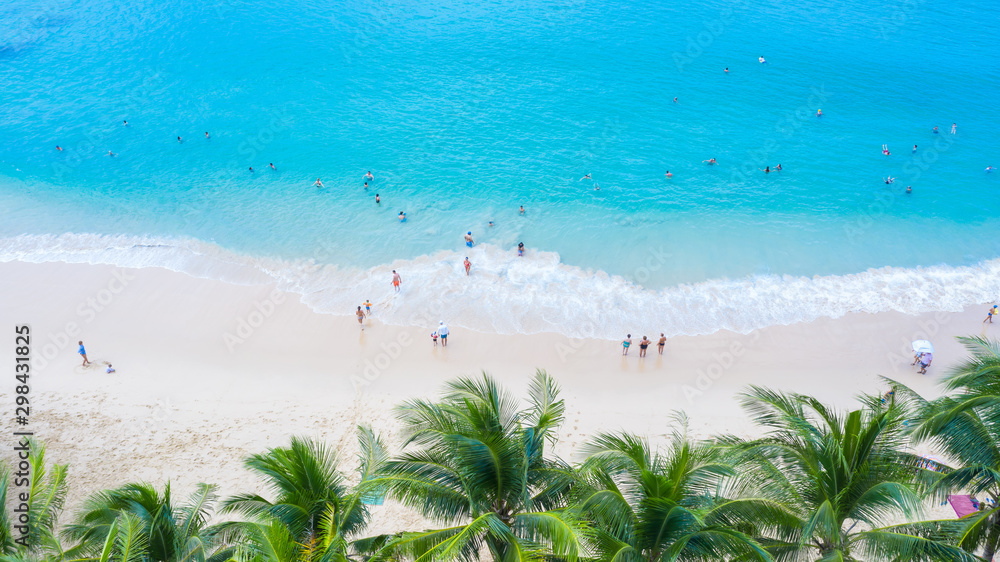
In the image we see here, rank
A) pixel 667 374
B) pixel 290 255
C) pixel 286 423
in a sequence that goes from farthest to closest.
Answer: pixel 290 255
pixel 667 374
pixel 286 423

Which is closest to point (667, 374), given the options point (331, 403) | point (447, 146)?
point (331, 403)

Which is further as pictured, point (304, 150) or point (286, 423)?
point (304, 150)

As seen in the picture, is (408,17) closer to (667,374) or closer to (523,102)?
(523,102)

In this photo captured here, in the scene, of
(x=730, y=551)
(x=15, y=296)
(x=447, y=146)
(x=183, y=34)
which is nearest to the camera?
(x=730, y=551)

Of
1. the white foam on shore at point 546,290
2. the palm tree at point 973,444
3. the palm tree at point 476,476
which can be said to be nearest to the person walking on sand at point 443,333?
the white foam on shore at point 546,290

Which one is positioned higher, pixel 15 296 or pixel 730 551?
pixel 15 296

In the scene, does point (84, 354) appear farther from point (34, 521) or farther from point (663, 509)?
point (663, 509)

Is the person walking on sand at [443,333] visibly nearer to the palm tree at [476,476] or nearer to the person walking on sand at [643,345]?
the person walking on sand at [643,345]
